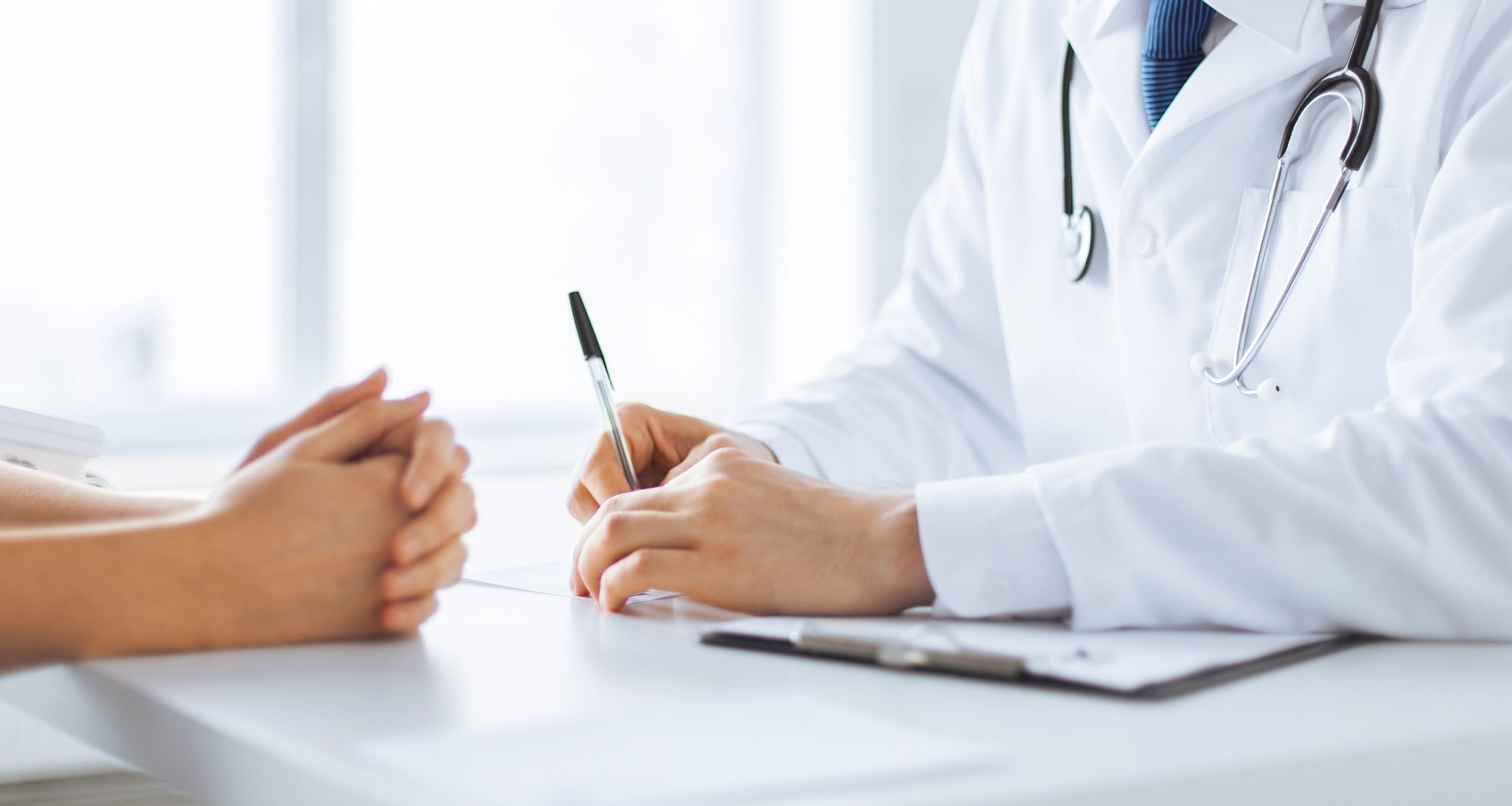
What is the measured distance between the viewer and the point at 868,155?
9.86 ft

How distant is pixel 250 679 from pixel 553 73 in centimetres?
247

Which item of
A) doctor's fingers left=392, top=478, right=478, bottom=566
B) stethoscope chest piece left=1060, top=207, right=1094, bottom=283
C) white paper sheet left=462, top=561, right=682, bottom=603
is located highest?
stethoscope chest piece left=1060, top=207, right=1094, bottom=283

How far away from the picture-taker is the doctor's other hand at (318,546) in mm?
634

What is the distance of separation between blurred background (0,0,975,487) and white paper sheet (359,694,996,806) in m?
1.94

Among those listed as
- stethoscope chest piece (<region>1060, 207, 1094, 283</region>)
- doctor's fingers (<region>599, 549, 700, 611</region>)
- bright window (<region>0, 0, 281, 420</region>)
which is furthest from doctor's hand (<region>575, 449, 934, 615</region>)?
bright window (<region>0, 0, 281, 420</region>)

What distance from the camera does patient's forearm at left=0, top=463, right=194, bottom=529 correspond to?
2.81ft

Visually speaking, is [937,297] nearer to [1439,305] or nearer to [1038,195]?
[1038,195]

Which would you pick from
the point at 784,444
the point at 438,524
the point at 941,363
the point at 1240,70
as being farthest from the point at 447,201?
the point at 438,524

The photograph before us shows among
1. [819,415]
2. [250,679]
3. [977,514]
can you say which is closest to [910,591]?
[977,514]

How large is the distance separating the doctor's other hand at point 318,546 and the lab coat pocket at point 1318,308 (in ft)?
2.02

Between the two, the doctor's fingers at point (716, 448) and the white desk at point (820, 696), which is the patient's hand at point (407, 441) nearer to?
the white desk at point (820, 696)

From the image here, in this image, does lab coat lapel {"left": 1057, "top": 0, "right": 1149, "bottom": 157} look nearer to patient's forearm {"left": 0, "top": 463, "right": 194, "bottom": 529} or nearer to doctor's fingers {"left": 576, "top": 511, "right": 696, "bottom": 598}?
doctor's fingers {"left": 576, "top": 511, "right": 696, "bottom": 598}

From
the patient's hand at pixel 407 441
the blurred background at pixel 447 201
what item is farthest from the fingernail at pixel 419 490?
the blurred background at pixel 447 201

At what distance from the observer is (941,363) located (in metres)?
1.35
